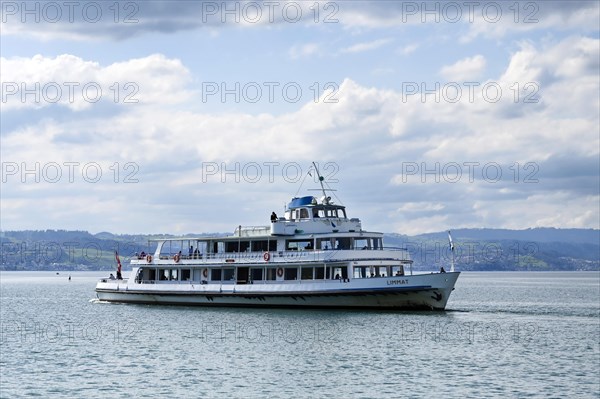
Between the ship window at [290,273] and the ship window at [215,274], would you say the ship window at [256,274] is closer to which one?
the ship window at [290,273]

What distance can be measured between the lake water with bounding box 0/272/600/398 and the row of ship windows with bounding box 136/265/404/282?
301 centimetres

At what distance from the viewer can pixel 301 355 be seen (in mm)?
44969

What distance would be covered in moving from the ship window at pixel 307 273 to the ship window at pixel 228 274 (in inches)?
290

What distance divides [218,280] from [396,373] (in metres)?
34.6

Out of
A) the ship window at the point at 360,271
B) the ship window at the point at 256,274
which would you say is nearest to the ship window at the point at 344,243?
the ship window at the point at 360,271

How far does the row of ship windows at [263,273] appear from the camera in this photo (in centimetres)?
6494

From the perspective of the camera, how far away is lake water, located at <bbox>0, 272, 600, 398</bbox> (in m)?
36.4

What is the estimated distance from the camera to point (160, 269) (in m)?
76.9

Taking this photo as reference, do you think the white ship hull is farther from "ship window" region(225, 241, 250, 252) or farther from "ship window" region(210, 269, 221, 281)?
"ship window" region(225, 241, 250, 252)

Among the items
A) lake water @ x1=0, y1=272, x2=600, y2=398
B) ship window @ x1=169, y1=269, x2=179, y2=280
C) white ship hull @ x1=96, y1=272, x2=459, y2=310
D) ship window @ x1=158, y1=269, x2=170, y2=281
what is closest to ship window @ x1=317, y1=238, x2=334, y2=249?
white ship hull @ x1=96, y1=272, x2=459, y2=310

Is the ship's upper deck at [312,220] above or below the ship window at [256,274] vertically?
above

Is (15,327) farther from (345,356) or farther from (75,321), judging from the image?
(345,356)

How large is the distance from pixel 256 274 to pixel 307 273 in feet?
16.6

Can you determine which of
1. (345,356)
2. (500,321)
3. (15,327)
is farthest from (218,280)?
(345,356)
